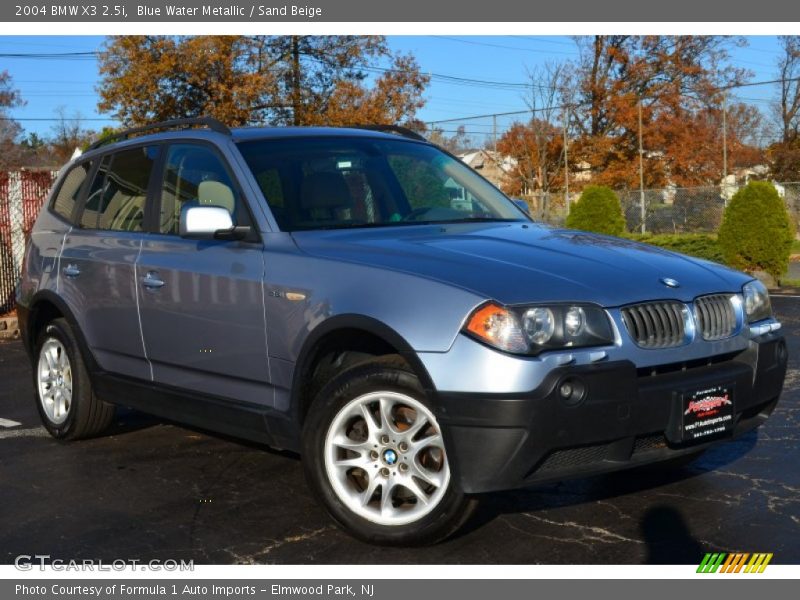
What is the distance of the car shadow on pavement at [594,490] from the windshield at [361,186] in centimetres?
146

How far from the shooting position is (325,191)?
17.1 feet

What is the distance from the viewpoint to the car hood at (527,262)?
13.3 feet

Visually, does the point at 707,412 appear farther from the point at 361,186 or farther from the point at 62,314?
the point at 62,314

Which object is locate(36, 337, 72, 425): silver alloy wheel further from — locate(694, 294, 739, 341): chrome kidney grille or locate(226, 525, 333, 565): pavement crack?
locate(694, 294, 739, 341): chrome kidney grille

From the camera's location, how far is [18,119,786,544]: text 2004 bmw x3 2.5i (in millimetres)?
3908

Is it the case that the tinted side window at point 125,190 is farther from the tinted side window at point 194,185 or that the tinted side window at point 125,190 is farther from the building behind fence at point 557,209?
the building behind fence at point 557,209

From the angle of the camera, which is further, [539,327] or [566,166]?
[566,166]

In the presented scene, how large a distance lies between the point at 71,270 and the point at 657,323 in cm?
370

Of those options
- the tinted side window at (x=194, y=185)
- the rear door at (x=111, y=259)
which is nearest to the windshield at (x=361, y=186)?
the tinted side window at (x=194, y=185)

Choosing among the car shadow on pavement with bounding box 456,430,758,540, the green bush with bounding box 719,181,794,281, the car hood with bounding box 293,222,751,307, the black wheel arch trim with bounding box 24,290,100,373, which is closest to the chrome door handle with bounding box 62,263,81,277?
the black wheel arch trim with bounding box 24,290,100,373

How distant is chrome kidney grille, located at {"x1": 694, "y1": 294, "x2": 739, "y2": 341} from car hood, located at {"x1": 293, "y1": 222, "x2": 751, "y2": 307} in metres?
0.04

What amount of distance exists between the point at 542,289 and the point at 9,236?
11559 mm

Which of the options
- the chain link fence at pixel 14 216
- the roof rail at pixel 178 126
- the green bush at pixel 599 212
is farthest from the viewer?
the green bush at pixel 599 212

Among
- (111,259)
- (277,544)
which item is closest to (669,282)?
(277,544)
